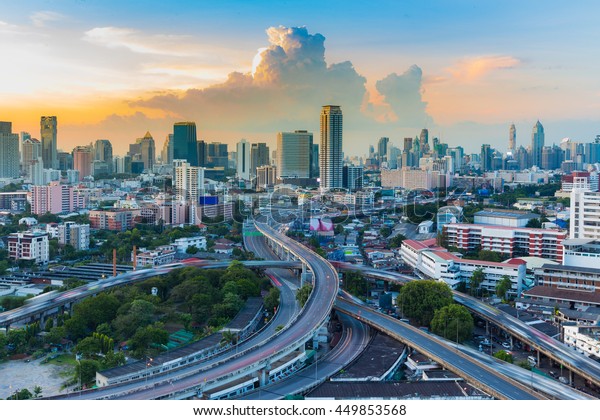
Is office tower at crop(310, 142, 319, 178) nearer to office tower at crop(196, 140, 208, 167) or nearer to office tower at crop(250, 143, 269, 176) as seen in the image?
office tower at crop(250, 143, 269, 176)

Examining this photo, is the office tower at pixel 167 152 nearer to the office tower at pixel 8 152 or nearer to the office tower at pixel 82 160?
the office tower at pixel 82 160

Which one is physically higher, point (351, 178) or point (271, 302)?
point (351, 178)

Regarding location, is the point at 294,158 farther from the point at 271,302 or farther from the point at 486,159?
the point at 271,302

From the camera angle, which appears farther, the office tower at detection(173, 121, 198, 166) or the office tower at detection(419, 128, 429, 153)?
the office tower at detection(419, 128, 429, 153)

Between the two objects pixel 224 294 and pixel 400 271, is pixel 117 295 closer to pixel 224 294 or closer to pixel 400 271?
pixel 224 294

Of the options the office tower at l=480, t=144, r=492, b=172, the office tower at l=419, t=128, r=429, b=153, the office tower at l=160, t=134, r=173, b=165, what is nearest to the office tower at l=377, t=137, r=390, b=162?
the office tower at l=419, t=128, r=429, b=153

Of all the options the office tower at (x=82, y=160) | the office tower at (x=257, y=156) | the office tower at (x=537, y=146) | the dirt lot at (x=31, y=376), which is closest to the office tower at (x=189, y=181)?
the office tower at (x=82, y=160)

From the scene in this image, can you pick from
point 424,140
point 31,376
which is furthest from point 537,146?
point 31,376
